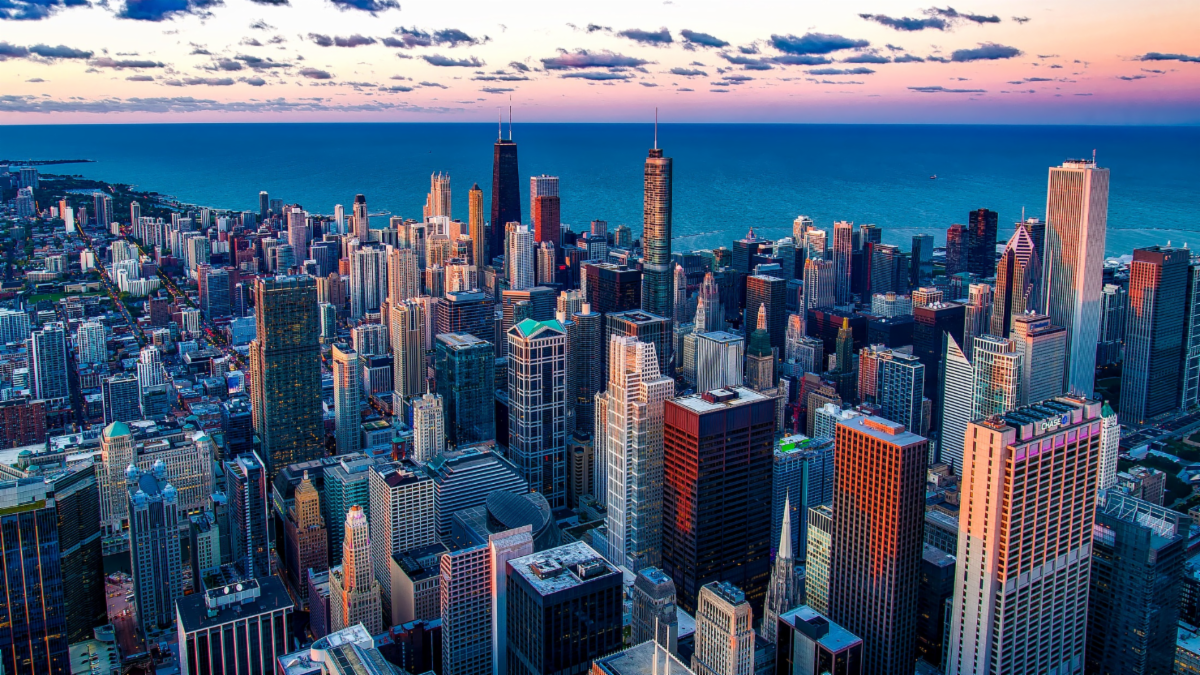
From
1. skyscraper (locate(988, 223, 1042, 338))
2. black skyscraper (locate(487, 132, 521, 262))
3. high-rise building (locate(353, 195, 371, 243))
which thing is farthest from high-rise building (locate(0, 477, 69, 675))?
high-rise building (locate(353, 195, 371, 243))

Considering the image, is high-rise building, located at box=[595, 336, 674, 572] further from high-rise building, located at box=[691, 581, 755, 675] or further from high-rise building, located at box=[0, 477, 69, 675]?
high-rise building, located at box=[0, 477, 69, 675]

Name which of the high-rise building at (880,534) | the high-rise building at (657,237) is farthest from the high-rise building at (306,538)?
the high-rise building at (657,237)

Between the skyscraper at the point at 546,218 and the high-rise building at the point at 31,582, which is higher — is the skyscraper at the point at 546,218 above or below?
above

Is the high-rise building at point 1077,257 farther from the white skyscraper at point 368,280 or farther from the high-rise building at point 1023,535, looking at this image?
the white skyscraper at point 368,280

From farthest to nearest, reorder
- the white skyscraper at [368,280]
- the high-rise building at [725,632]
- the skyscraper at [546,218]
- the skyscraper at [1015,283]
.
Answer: the skyscraper at [546,218], the white skyscraper at [368,280], the skyscraper at [1015,283], the high-rise building at [725,632]

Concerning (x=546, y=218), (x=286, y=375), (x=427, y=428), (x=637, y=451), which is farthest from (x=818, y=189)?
(x=637, y=451)

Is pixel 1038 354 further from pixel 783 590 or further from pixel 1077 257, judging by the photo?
pixel 783 590
